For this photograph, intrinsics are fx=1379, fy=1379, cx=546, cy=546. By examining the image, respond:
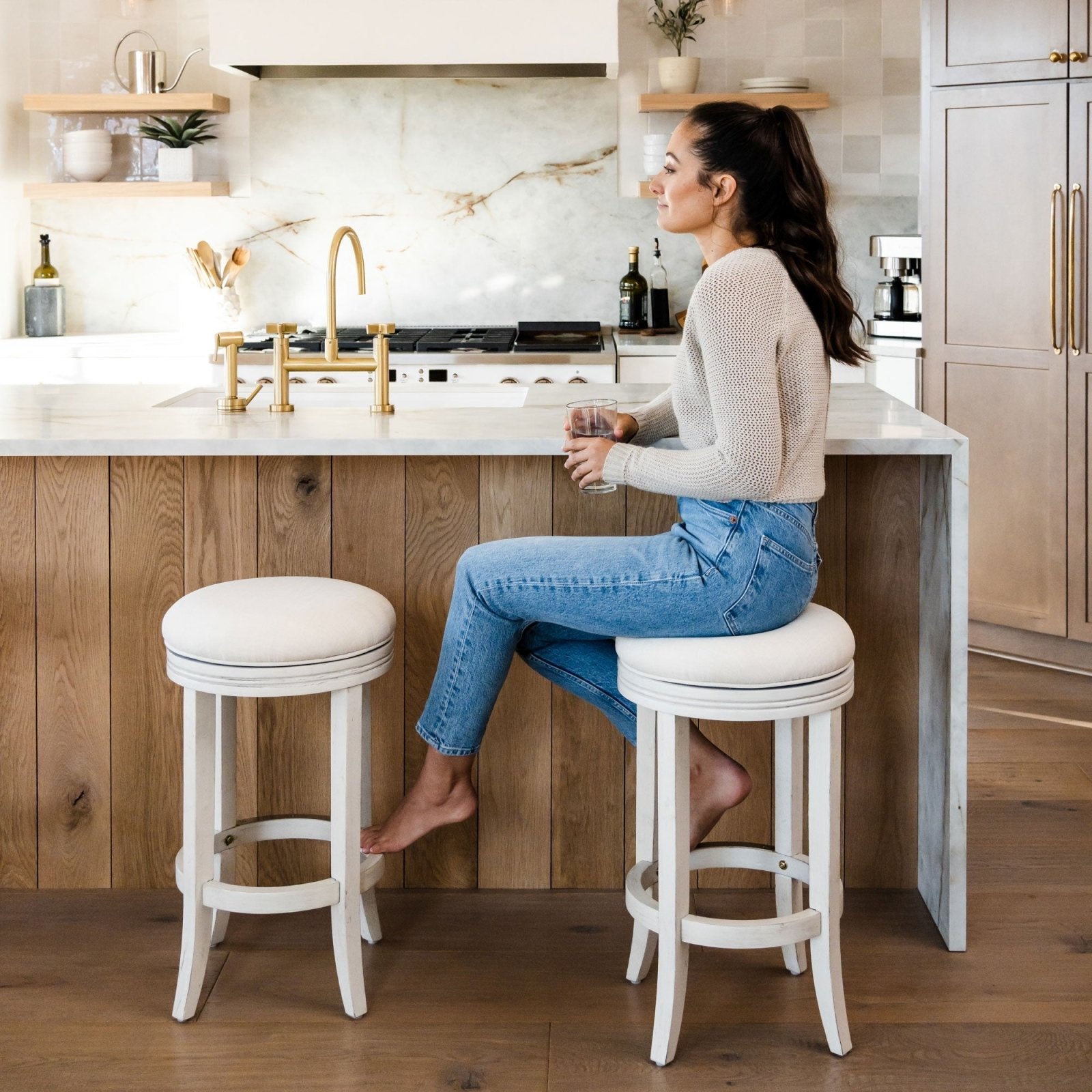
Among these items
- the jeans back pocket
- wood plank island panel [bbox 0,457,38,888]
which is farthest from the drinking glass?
wood plank island panel [bbox 0,457,38,888]

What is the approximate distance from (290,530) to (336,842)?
650mm

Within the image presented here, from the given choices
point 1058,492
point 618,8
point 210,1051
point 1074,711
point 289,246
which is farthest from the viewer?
point 289,246

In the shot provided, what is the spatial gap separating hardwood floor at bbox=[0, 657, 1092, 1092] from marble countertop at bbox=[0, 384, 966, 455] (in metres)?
0.87

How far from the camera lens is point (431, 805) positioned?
230 centimetres

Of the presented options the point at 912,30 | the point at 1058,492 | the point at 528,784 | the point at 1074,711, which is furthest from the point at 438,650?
the point at 912,30

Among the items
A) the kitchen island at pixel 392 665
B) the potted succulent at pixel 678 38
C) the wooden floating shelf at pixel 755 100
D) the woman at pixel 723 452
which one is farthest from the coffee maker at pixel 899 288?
the woman at pixel 723 452

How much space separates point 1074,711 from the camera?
12.3 ft

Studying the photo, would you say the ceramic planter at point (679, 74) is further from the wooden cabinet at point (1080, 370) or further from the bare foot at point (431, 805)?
the bare foot at point (431, 805)

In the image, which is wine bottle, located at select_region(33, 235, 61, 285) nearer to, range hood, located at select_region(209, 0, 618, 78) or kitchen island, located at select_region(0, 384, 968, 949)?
range hood, located at select_region(209, 0, 618, 78)

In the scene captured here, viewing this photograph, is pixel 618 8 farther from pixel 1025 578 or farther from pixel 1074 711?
pixel 1074 711

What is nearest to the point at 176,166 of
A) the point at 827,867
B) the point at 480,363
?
the point at 480,363

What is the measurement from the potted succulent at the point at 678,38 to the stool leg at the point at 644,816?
3103mm

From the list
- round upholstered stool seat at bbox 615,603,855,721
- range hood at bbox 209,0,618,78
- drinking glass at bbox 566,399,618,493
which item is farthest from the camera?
range hood at bbox 209,0,618,78

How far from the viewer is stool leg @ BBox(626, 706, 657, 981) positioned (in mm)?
2246
